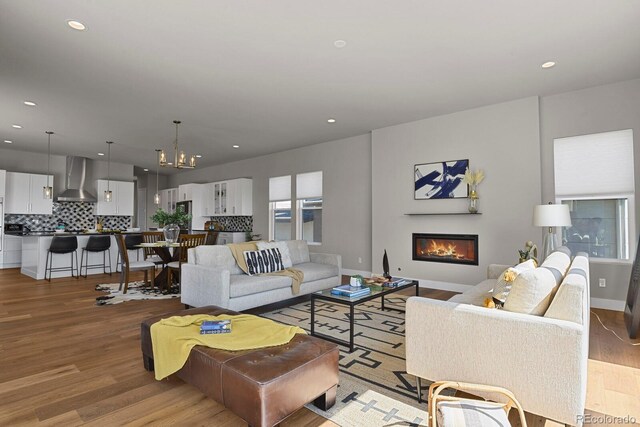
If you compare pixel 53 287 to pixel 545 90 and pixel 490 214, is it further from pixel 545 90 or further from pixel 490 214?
pixel 545 90

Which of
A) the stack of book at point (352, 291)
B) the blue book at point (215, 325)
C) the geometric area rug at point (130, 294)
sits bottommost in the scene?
the geometric area rug at point (130, 294)

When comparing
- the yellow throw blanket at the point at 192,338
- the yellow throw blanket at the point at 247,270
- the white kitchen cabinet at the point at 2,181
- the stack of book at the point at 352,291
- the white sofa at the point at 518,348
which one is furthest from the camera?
the white kitchen cabinet at the point at 2,181

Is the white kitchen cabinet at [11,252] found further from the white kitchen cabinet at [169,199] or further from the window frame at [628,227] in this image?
the window frame at [628,227]

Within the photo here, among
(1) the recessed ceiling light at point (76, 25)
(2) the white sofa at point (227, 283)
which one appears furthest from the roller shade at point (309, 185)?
(1) the recessed ceiling light at point (76, 25)

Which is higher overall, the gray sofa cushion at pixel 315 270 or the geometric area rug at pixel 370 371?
the gray sofa cushion at pixel 315 270

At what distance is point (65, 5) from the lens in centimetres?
255

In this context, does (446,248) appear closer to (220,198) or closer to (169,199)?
(220,198)

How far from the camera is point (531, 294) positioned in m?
1.82

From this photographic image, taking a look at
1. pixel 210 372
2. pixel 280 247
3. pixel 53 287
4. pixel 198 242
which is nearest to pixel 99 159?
pixel 53 287

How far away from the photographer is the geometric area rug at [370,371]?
1959 millimetres

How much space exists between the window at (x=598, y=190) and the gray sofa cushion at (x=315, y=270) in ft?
10.6

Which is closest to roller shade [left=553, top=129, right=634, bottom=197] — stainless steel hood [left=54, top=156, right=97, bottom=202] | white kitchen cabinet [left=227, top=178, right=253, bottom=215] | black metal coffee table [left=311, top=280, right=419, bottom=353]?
black metal coffee table [left=311, top=280, right=419, bottom=353]

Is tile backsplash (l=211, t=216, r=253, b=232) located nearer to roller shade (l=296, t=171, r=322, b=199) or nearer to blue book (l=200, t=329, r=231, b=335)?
roller shade (l=296, t=171, r=322, b=199)

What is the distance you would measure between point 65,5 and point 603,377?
16.3 feet
